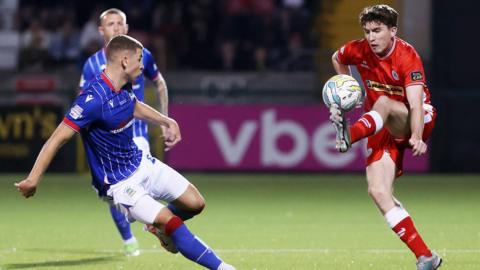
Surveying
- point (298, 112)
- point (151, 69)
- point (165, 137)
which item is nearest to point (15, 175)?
point (298, 112)

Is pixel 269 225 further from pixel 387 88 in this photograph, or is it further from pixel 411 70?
pixel 411 70

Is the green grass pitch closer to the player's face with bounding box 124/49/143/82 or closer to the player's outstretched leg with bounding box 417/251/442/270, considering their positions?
the player's outstretched leg with bounding box 417/251/442/270

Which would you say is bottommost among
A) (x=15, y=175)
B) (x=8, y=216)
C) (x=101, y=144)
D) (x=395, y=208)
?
(x=15, y=175)

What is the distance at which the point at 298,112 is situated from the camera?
17.1 metres

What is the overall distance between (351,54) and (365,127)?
666 millimetres

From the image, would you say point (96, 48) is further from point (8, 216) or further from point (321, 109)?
point (8, 216)

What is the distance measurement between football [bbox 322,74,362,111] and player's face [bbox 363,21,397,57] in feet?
0.95

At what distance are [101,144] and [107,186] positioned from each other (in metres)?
0.29

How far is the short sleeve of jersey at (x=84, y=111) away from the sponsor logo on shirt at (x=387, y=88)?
1879 millimetres

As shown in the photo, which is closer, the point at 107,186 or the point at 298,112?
the point at 107,186

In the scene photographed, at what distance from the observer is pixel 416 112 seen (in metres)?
7.56

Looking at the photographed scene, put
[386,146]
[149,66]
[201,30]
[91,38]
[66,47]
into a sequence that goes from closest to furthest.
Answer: [386,146] < [149,66] < [91,38] < [66,47] < [201,30]

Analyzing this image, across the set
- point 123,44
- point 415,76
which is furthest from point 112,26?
point 415,76

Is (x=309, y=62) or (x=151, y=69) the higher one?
(x=151, y=69)
